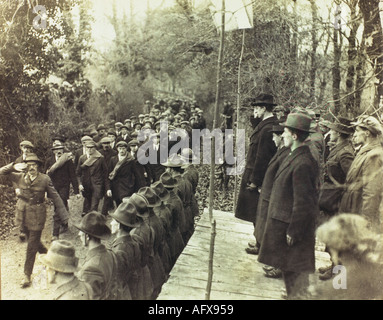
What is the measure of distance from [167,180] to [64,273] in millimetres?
2523

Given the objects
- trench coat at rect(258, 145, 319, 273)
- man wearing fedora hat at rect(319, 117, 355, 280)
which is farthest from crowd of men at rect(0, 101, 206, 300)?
man wearing fedora hat at rect(319, 117, 355, 280)

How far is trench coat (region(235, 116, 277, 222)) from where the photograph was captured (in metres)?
5.01

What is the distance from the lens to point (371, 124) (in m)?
4.43

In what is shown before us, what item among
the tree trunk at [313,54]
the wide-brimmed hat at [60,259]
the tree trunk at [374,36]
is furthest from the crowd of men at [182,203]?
the tree trunk at [374,36]

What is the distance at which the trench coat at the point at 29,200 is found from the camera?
457cm

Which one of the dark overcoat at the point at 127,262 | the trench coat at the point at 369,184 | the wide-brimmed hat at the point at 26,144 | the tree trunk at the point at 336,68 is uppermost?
the tree trunk at the point at 336,68

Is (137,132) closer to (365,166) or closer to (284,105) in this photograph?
(284,105)

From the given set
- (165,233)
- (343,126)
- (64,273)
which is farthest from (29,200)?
(343,126)

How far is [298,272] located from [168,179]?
2.43 metres

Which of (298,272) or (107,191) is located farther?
(107,191)

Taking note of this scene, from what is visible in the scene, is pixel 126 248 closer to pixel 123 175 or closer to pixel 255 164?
pixel 123 175

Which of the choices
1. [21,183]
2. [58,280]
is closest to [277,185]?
[58,280]

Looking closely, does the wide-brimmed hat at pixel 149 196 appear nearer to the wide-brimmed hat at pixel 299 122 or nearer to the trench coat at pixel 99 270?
the trench coat at pixel 99 270
